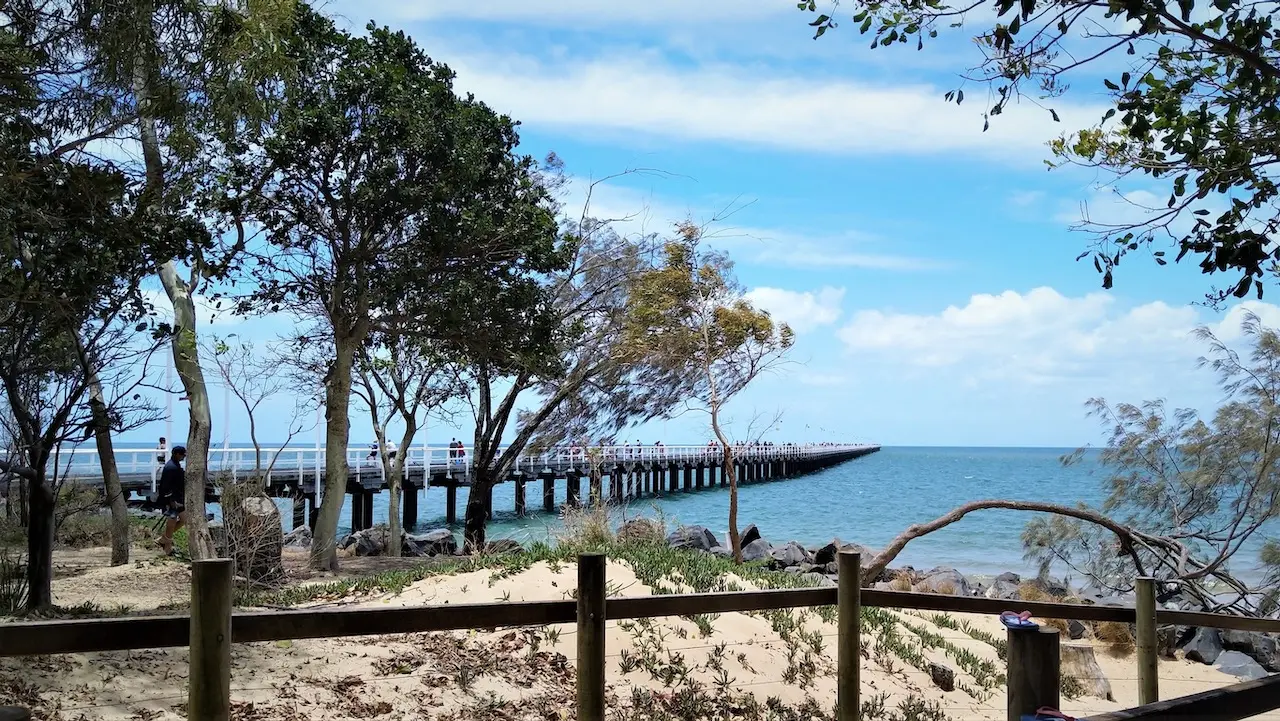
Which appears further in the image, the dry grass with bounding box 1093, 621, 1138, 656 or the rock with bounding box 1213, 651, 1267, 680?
the dry grass with bounding box 1093, 621, 1138, 656

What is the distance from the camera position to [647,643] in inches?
316

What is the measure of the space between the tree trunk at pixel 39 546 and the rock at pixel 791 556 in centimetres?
1652

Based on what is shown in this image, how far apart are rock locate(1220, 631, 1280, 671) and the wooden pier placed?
9.97 m

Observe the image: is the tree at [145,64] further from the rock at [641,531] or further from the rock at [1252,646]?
the rock at [1252,646]

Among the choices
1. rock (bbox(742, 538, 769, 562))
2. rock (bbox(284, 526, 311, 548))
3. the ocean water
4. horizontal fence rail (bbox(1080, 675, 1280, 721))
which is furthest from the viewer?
the ocean water

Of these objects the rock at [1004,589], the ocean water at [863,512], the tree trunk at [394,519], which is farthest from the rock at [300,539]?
the rock at [1004,589]

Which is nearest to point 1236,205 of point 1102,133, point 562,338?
point 1102,133

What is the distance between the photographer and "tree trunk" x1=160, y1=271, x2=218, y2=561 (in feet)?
43.1

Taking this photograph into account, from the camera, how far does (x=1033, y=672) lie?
3047 millimetres

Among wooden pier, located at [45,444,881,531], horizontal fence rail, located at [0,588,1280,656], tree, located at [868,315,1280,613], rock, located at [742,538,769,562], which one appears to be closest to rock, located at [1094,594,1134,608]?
tree, located at [868,315,1280,613]

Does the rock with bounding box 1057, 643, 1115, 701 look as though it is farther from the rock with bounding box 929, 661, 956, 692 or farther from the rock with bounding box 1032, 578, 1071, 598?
the rock with bounding box 1032, 578, 1071, 598

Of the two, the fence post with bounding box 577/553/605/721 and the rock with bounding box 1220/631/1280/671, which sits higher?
the fence post with bounding box 577/553/605/721

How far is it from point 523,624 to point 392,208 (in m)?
11.4

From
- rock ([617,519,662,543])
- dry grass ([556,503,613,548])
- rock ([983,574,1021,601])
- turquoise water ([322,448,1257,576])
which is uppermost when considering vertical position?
dry grass ([556,503,613,548])
